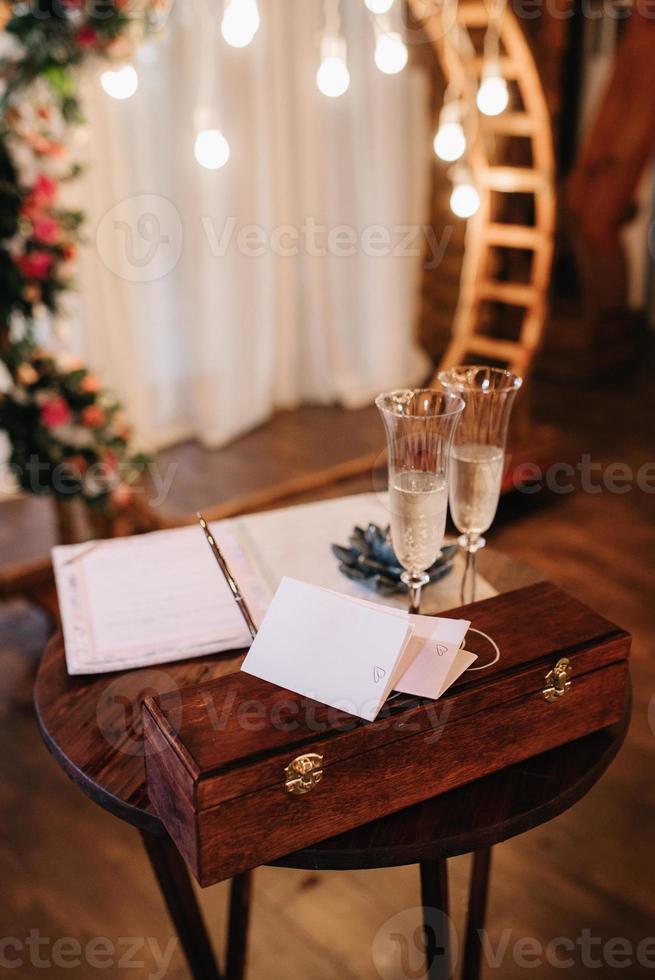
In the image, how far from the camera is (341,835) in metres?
0.93

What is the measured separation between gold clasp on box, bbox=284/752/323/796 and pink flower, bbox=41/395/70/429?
162 centimetres

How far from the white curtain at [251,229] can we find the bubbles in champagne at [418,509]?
82.3 inches

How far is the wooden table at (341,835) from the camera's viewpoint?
0.92 meters

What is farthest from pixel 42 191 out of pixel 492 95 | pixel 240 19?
pixel 492 95

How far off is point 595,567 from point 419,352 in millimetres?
1746

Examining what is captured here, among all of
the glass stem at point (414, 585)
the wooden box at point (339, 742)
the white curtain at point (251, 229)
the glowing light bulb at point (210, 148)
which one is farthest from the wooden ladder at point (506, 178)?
the wooden box at point (339, 742)

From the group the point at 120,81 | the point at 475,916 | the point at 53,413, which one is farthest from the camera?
the point at 53,413

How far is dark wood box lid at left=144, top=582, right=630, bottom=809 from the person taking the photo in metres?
0.86

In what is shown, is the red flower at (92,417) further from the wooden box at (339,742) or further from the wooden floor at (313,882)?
the wooden box at (339,742)

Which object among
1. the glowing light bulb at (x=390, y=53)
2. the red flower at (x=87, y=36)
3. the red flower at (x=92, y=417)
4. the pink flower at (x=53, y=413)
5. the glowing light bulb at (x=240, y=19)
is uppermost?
the glowing light bulb at (x=240, y=19)

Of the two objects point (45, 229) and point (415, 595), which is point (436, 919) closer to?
point (415, 595)

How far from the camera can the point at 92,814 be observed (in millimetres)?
1879

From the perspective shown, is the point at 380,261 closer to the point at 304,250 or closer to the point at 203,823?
the point at 304,250

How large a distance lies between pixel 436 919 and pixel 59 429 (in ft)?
5.13
